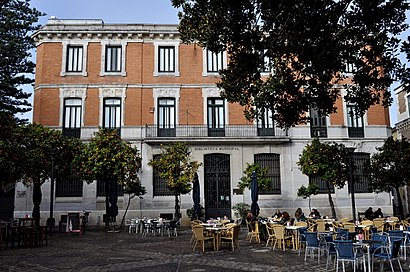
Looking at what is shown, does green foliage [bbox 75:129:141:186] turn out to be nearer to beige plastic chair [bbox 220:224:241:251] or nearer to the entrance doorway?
the entrance doorway

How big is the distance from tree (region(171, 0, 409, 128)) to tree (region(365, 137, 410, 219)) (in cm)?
899

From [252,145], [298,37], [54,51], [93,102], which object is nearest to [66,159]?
[93,102]

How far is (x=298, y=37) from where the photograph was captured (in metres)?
9.44

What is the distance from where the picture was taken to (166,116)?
25.8 m

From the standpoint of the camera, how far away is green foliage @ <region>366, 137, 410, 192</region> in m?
18.4

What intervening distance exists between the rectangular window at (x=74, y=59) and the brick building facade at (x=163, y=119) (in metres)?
0.07

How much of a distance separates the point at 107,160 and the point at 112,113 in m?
7.07

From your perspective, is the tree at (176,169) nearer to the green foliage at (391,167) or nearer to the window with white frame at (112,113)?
the window with white frame at (112,113)

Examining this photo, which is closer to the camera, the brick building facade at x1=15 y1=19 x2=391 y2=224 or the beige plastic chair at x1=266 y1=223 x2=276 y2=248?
the beige plastic chair at x1=266 y1=223 x2=276 y2=248

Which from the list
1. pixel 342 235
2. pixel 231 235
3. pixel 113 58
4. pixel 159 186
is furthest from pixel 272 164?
pixel 342 235

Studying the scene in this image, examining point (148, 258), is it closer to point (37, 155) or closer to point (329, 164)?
point (37, 155)

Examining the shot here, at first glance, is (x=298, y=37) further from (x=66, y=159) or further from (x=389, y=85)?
(x=66, y=159)

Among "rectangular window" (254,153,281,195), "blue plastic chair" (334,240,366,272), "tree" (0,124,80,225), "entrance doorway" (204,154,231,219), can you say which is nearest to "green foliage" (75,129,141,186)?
"tree" (0,124,80,225)

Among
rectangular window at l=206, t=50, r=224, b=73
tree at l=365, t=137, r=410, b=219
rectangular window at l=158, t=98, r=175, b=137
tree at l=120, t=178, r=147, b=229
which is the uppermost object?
rectangular window at l=206, t=50, r=224, b=73
